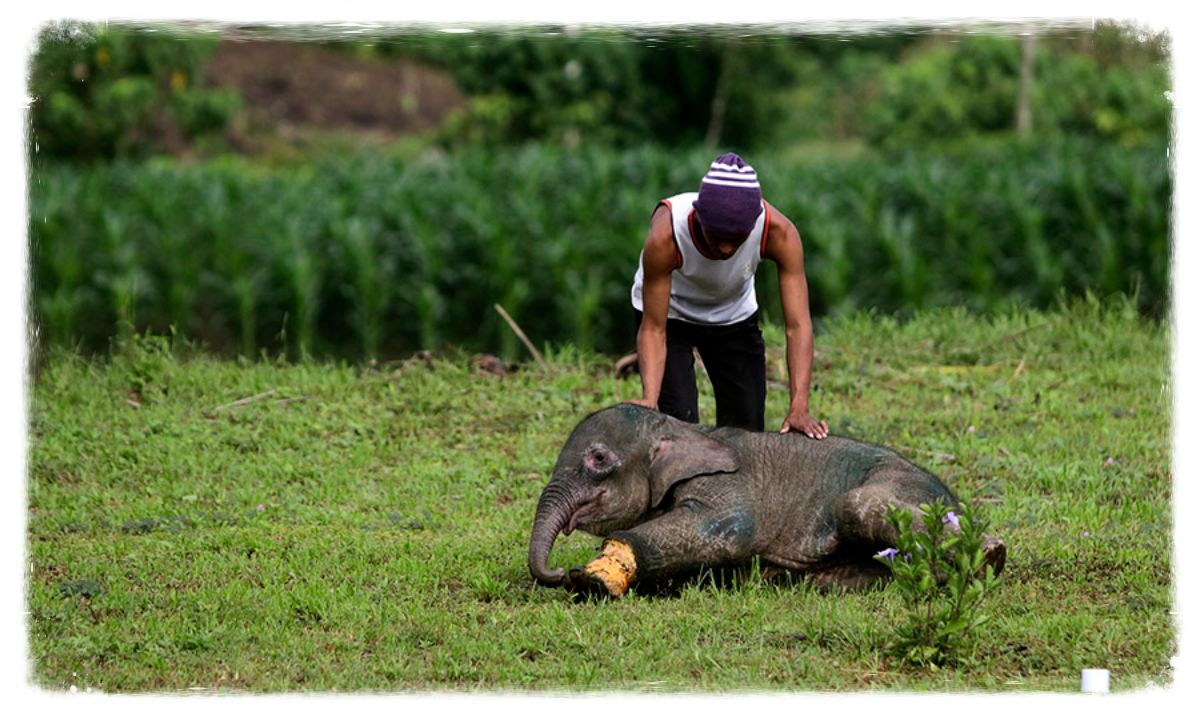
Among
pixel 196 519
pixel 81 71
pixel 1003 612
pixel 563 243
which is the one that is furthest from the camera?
pixel 81 71

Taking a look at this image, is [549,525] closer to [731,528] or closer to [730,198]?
[731,528]

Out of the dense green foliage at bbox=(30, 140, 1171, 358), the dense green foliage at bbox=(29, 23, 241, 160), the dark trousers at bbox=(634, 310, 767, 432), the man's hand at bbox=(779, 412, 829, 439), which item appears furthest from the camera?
the dense green foliage at bbox=(29, 23, 241, 160)

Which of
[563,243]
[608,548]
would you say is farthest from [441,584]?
[563,243]

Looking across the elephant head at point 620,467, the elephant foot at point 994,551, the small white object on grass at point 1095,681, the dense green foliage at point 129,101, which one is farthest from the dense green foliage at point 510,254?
the small white object on grass at point 1095,681

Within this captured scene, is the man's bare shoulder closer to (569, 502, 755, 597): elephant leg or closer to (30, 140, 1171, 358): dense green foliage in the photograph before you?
(569, 502, 755, 597): elephant leg

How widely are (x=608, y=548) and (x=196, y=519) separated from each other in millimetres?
2596

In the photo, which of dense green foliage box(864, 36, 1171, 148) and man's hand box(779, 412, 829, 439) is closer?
man's hand box(779, 412, 829, 439)

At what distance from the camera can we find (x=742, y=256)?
6.90 m

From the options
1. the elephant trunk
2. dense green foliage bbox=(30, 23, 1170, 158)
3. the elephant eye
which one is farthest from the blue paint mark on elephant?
dense green foliage bbox=(30, 23, 1170, 158)

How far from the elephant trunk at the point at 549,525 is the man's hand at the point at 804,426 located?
3.39ft

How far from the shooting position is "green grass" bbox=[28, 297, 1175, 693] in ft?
18.4

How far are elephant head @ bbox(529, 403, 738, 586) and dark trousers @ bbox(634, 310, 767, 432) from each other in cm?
85

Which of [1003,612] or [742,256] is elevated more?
A: [742,256]

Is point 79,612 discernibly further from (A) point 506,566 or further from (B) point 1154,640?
(B) point 1154,640
